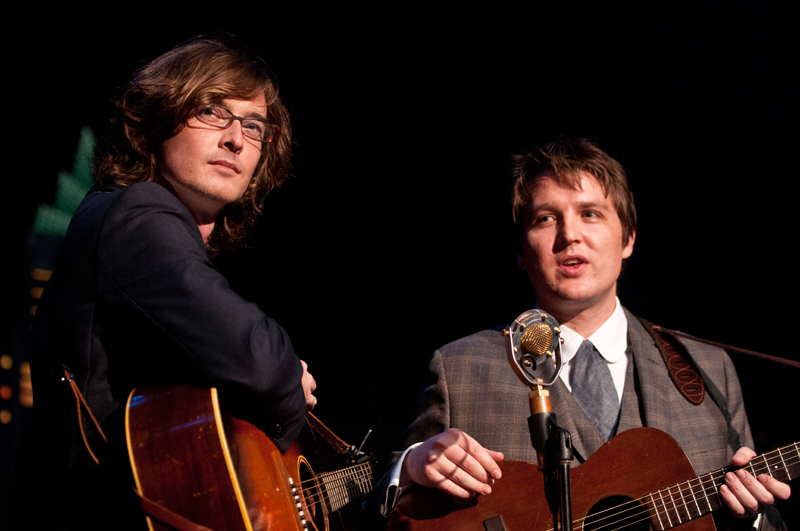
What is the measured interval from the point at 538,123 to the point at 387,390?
200 centimetres

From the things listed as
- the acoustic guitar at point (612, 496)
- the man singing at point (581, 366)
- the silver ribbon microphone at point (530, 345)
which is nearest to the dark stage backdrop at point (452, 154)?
the man singing at point (581, 366)

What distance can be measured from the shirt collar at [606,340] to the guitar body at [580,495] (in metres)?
0.59

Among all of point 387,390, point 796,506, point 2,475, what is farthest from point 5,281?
point 796,506

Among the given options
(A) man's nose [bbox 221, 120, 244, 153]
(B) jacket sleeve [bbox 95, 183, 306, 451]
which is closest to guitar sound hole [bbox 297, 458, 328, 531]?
(B) jacket sleeve [bbox 95, 183, 306, 451]

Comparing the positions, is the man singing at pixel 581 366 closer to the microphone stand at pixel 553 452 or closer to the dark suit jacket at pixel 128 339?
the microphone stand at pixel 553 452

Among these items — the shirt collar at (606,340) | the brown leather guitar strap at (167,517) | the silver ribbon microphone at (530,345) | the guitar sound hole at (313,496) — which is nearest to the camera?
the brown leather guitar strap at (167,517)

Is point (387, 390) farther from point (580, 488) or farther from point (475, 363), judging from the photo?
point (580, 488)

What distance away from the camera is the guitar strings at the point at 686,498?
1922mm

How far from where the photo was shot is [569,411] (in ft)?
7.59

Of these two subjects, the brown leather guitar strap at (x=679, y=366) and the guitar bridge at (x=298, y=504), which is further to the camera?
the brown leather guitar strap at (x=679, y=366)

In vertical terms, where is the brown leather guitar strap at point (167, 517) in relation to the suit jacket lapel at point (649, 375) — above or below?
below

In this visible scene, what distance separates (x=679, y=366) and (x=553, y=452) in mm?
1518

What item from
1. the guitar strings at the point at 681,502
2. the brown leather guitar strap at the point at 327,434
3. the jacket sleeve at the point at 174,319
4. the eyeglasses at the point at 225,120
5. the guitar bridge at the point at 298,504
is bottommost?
the brown leather guitar strap at the point at 327,434

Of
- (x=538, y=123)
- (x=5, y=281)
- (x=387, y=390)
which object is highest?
(x=538, y=123)
